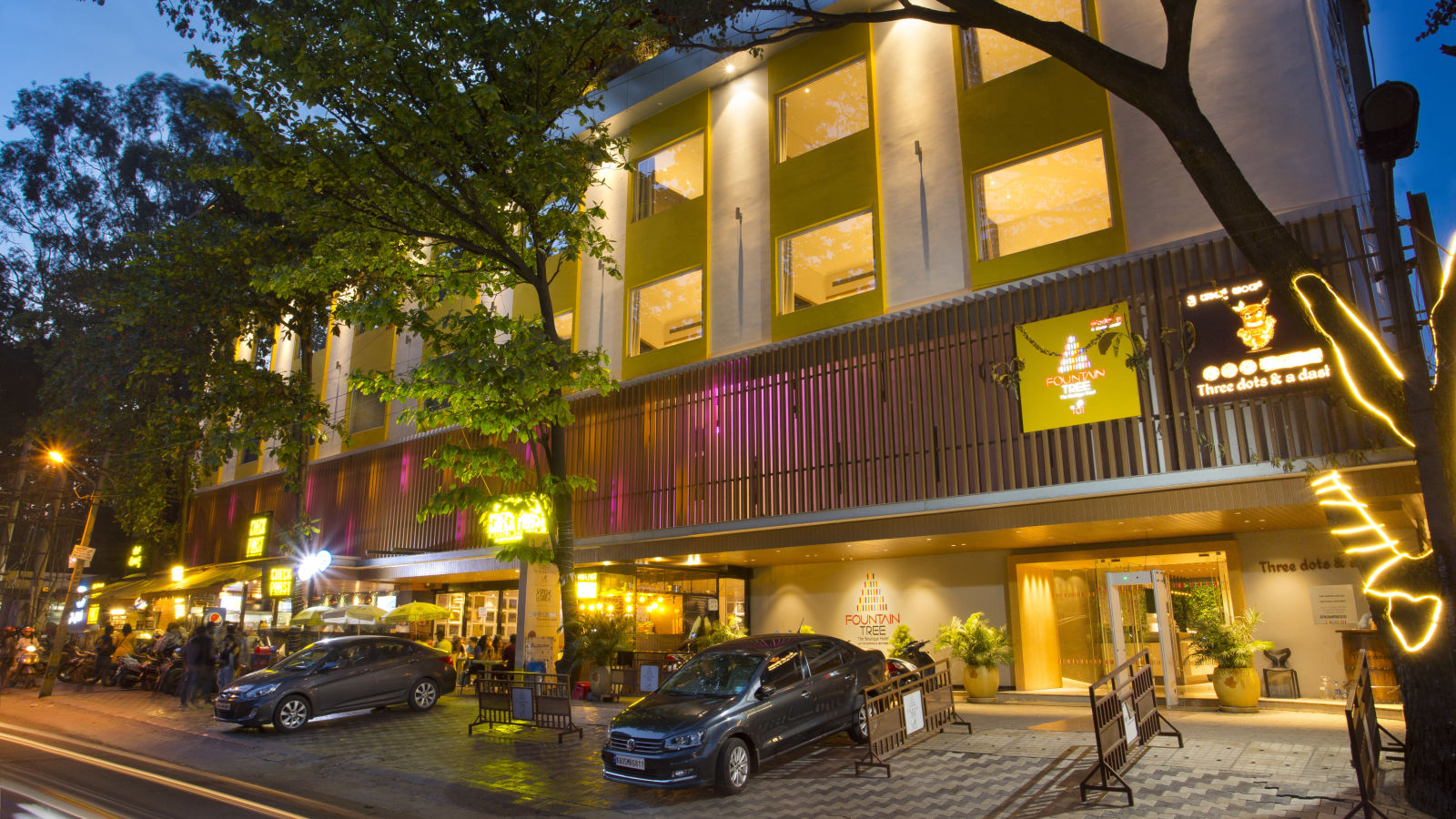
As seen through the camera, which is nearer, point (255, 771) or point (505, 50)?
point (255, 771)

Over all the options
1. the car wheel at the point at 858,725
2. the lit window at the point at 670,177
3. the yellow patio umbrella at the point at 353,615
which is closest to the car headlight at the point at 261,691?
the yellow patio umbrella at the point at 353,615

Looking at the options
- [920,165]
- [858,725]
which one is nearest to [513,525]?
[858,725]

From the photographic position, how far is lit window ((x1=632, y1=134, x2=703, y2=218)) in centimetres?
1981

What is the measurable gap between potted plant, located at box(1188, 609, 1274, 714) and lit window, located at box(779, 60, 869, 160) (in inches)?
441

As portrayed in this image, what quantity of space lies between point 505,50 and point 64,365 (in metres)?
21.9

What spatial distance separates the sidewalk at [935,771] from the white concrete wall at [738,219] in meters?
8.51

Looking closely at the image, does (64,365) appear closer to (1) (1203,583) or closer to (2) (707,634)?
(2) (707,634)

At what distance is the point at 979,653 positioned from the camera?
15.2 meters

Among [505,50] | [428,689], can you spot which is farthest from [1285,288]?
[428,689]

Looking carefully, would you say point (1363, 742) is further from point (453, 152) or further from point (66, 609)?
point (66, 609)

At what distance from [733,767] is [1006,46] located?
13264 millimetres

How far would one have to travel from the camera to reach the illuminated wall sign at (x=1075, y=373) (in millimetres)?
12320

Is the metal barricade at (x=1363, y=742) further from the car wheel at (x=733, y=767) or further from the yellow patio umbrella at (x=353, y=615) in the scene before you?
the yellow patio umbrella at (x=353, y=615)

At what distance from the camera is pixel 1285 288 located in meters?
7.35
